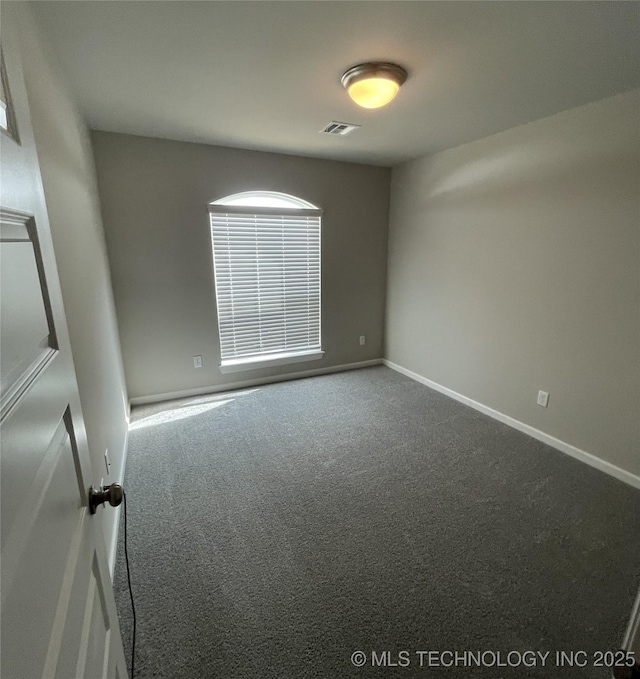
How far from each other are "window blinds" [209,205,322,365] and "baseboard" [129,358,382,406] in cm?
27

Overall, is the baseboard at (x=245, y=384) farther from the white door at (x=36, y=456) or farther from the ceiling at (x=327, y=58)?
the white door at (x=36, y=456)

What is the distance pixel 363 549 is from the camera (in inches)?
67.9

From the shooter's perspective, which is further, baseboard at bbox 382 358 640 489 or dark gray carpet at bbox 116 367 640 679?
baseboard at bbox 382 358 640 489

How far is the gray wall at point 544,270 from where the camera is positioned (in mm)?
2139

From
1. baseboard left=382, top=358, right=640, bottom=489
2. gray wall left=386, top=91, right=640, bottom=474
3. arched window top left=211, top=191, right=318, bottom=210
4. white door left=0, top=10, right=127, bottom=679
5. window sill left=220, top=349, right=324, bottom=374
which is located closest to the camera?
white door left=0, top=10, right=127, bottom=679

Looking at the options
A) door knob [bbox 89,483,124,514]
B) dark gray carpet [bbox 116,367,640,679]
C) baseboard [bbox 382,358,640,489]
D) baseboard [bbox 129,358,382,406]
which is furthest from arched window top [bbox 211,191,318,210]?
door knob [bbox 89,483,124,514]

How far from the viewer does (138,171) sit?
2.89 meters

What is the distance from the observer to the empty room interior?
788 mm

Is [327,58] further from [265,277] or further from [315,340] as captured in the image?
[315,340]

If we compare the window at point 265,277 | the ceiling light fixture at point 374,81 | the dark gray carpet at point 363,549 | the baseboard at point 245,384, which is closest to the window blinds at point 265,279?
the window at point 265,277

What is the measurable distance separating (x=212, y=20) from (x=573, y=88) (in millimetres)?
2004

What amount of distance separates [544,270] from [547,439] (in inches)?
51.2

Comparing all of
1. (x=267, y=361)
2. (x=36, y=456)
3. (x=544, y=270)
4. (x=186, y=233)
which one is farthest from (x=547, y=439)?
(x=186, y=233)

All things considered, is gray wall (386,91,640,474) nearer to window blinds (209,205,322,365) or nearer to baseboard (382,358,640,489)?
baseboard (382,358,640,489)
